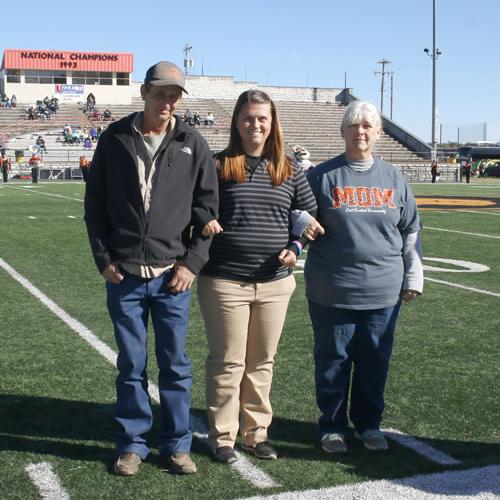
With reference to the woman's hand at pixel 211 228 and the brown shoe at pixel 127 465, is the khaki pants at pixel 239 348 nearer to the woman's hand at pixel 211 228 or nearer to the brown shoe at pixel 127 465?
the woman's hand at pixel 211 228

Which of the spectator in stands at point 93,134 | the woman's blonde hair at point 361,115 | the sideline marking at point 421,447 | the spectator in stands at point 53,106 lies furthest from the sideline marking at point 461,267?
the spectator in stands at point 53,106

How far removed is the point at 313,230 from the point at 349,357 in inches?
27.2

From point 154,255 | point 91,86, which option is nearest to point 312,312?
point 154,255

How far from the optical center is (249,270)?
3.52 m

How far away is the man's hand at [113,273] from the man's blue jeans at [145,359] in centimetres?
4

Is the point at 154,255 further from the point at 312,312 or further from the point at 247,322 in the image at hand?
the point at 312,312

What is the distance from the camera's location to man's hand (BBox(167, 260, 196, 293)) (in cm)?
335

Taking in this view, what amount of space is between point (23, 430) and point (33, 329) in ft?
7.52

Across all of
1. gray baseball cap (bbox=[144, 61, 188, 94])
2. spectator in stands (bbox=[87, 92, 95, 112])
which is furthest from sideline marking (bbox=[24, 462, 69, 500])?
spectator in stands (bbox=[87, 92, 95, 112])

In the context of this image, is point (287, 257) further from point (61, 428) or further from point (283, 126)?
point (283, 126)

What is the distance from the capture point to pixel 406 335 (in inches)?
242

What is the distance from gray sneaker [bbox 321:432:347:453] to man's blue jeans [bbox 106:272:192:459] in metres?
0.67

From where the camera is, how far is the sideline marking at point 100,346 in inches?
133

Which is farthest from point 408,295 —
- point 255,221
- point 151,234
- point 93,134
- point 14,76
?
point 14,76
